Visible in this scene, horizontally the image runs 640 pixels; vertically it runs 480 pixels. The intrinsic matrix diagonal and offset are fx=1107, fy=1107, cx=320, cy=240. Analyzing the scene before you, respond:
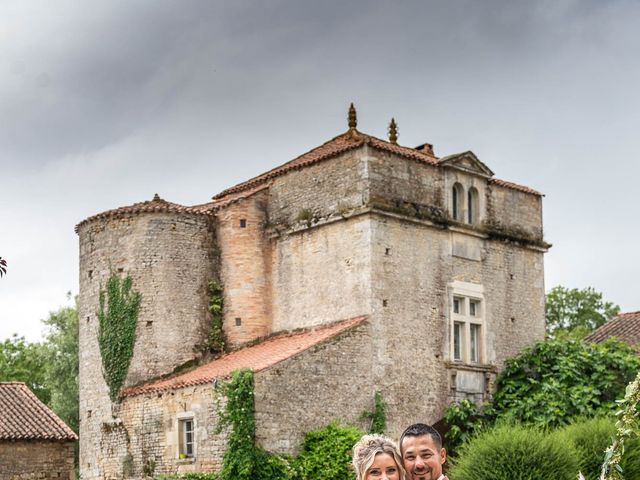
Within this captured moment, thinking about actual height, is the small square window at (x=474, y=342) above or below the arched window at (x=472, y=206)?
below

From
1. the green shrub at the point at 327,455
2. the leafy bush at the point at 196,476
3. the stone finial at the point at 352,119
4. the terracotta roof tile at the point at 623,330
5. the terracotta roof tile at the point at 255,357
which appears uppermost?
the stone finial at the point at 352,119

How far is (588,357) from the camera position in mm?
29062

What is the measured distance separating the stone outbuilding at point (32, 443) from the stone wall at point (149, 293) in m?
1.97

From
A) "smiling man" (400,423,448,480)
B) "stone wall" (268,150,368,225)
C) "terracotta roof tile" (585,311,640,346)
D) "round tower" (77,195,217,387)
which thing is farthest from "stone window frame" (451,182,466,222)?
"smiling man" (400,423,448,480)

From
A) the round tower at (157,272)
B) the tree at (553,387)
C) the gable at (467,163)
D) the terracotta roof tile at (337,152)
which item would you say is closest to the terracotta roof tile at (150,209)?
the round tower at (157,272)

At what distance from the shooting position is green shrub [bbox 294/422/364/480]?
24.5m

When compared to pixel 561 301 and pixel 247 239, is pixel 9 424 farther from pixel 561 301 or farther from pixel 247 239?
pixel 561 301

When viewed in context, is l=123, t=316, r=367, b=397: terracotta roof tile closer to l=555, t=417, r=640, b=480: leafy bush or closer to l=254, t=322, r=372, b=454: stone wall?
l=254, t=322, r=372, b=454: stone wall

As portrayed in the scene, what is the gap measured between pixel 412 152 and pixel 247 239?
5.03 metres

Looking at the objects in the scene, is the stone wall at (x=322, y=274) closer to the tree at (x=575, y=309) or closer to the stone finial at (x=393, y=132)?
the stone finial at (x=393, y=132)

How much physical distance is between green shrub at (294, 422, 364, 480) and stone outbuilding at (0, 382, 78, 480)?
29.2ft

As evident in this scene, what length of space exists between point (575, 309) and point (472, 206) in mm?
25061

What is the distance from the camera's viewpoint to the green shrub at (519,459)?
2072cm

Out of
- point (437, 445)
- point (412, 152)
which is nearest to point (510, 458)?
point (412, 152)
